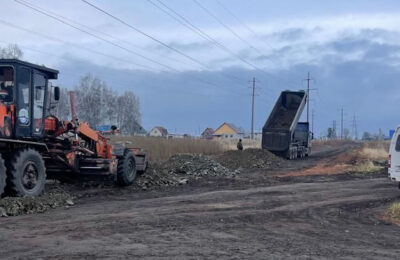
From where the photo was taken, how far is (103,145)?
17.7 meters

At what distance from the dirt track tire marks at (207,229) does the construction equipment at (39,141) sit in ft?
5.17

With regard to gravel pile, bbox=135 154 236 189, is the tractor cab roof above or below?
above

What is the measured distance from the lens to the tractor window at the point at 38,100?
46.6 ft

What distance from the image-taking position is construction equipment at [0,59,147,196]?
43.1 feet

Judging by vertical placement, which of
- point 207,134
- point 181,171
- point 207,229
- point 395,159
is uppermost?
point 207,134

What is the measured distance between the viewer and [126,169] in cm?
1798

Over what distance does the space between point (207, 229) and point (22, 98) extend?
21.0 feet

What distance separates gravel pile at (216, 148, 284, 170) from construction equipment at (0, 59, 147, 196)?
16100 millimetres

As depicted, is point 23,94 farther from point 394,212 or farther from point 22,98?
point 394,212

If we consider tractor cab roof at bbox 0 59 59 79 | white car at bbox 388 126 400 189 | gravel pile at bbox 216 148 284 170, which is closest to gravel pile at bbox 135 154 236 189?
gravel pile at bbox 216 148 284 170

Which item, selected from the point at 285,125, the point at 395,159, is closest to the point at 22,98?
the point at 395,159

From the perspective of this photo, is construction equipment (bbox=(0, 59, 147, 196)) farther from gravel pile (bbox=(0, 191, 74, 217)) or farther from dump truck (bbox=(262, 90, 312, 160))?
dump truck (bbox=(262, 90, 312, 160))

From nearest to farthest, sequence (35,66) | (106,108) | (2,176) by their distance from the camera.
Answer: (2,176) < (35,66) < (106,108)

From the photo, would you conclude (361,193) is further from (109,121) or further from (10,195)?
(109,121)
